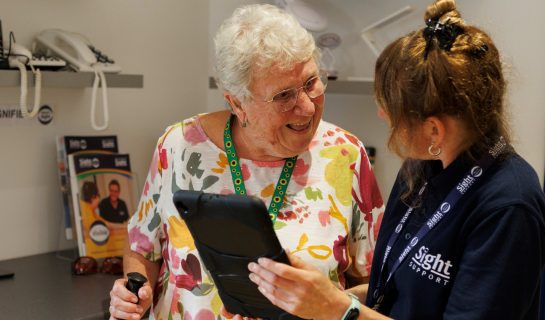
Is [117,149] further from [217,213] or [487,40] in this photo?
[487,40]

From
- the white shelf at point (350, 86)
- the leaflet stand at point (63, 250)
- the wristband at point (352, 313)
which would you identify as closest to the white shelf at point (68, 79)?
the leaflet stand at point (63, 250)

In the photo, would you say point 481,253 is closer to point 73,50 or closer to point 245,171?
point 245,171

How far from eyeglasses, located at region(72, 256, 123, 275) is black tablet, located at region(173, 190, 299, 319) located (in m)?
1.00

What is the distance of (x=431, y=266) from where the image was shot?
112 centimetres

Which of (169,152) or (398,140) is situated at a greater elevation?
(398,140)

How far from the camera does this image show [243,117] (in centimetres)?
160

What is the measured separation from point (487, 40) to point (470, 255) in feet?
Result: 1.07

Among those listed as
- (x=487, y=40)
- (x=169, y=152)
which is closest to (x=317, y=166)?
(x=169, y=152)

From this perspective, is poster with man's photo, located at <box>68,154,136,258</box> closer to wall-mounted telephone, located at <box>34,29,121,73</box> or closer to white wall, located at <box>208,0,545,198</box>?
wall-mounted telephone, located at <box>34,29,121,73</box>

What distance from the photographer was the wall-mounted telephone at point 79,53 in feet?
7.15

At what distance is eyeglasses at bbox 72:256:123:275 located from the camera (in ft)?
7.23

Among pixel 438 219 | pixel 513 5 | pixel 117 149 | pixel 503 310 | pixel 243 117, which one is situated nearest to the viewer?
pixel 503 310

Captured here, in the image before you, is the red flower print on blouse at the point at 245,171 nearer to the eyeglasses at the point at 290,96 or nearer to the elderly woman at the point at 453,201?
the eyeglasses at the point at 290,96

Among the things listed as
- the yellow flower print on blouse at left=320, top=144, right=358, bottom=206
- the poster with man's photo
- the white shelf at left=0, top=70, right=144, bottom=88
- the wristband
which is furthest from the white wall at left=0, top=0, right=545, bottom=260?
the wristband
